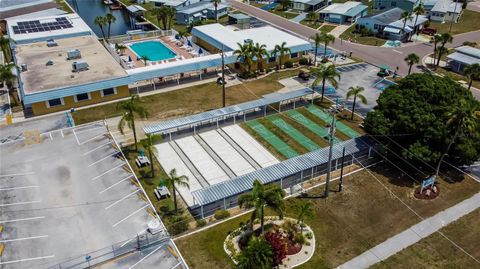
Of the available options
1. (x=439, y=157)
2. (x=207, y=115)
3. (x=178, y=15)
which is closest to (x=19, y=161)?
(x=207, y=115)

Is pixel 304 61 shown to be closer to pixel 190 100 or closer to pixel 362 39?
pixel 362 39

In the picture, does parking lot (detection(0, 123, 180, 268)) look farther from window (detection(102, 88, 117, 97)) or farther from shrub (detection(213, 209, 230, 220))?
window (detection(102, 88, 117, 97))

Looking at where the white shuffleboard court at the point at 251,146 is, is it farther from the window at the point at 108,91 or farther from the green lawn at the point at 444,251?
the window at the point at 108,91

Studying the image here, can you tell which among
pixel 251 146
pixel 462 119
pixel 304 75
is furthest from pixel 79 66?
pixel 462 119

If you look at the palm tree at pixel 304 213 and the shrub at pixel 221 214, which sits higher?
the palm tree at pixel 304 213

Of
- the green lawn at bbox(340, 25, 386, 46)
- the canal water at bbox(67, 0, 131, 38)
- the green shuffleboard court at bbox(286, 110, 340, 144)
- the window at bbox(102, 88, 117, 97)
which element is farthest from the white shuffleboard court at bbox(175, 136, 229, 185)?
the canal water at bbox(67, 0, 131, 38)

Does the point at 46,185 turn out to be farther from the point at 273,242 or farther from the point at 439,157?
the point at 439,157

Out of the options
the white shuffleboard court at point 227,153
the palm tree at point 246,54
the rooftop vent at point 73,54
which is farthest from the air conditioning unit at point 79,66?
the white shuffleboard court at point 227,153
